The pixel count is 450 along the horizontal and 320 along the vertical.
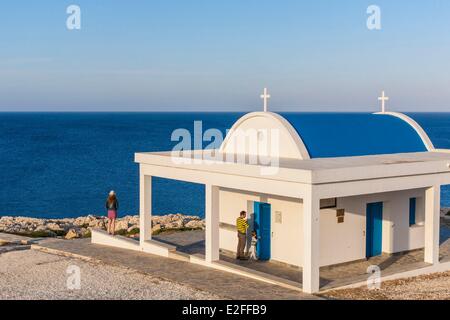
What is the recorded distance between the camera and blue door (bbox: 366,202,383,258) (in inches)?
714

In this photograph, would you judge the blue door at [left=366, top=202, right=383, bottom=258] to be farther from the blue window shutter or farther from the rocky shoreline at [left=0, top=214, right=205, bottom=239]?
the rocky shoreline at [left=0, top=214, right=205, bottom=239]

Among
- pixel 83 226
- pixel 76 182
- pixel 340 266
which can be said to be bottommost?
pixel 76 182

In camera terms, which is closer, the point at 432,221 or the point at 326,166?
the point at 326,166

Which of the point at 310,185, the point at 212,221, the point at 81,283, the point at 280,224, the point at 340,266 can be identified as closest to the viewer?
the point at 310,185

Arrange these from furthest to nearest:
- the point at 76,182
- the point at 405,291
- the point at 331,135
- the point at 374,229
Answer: the point at 76,182 < the point at 374,229 < the point at 331,135 < the point at 405,291

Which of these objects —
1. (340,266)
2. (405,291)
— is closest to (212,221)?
(340,266)

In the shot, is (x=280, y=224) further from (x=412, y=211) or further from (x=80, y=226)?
(x=80, y=226)

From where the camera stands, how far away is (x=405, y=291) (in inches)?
575

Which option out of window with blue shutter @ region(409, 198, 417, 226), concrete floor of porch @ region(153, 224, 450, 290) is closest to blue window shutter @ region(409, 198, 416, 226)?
window with blue shutter @ region(409, 198, 417, 226)

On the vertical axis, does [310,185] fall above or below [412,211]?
above

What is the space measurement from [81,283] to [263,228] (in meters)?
5.59

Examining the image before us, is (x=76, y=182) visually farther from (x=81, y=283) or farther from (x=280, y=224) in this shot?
(x=81, y=283)

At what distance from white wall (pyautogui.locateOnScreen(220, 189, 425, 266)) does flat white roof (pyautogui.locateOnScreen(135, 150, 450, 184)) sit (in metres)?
1.27

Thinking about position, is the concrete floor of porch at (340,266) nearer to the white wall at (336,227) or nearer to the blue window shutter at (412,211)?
the white wall at (336,227)
